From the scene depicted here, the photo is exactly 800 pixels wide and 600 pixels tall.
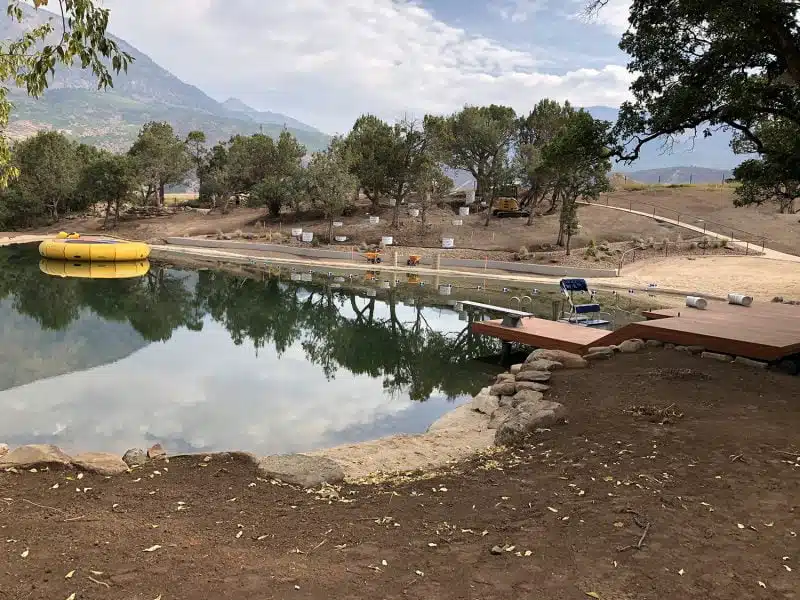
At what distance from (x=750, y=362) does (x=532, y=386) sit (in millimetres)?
3553

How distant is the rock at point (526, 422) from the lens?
274 inches

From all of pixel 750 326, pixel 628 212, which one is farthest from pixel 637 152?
pixel 628 212

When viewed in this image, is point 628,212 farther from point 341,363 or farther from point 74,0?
point 74,0

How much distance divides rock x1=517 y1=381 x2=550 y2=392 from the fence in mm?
29888

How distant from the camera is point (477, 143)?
43000 mm

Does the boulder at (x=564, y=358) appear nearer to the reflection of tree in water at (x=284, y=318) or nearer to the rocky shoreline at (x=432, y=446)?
the rocky shoreline at (x=432, y=446)

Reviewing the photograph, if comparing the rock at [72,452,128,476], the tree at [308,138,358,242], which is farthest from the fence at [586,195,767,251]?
the rock at [72,452,128,476]

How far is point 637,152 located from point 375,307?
42.7 ft

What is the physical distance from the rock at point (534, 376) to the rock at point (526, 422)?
1842 millimetres

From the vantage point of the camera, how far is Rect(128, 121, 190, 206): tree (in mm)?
50406

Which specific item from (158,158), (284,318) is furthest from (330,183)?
(284,318)

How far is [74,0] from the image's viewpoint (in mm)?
4441

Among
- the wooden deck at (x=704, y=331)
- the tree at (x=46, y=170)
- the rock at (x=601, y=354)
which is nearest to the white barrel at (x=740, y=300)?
the wooden deck at (x=704, y=331)

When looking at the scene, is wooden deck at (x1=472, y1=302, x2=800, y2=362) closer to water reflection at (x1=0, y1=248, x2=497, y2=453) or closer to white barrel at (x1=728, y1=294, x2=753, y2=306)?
white barrel at (x1=728, y1=294, x2=753, y2=306)
